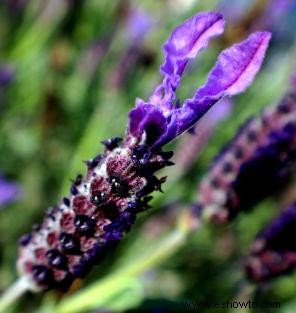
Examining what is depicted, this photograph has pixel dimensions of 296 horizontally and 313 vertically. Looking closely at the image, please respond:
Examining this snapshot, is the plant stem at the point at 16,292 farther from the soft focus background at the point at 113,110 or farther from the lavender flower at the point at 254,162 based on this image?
the soft focus background at the point at 113,110

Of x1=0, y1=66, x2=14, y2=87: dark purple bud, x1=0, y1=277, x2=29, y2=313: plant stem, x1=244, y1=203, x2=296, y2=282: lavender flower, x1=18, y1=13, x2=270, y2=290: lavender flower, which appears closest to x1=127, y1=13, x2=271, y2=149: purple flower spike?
x1=18, y1=13, x2=270, y2=290: lavender flower

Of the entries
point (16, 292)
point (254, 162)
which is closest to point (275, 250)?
point (254, 162)

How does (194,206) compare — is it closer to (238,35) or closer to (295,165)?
(295,165)

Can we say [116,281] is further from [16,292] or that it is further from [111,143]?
[111,143]

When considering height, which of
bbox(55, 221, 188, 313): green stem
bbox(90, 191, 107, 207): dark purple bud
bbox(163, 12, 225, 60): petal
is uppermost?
bbox(163, 12, 225, 60): petal

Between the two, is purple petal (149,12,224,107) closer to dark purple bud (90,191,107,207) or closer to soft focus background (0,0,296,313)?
dark purple bud (90,191,107,207)

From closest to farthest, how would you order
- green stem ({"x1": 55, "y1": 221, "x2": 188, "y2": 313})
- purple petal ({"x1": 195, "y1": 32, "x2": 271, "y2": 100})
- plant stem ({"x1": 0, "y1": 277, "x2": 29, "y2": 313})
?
purple petal ({"x1": 195, "y1": 32, "x2": 271, "y2": 100}) < plant stem ({"x1": 0, "y1": 277, "x2": 29, "y2": 313}) < green stem ({"x1": 55, "y1": 221, "x2": 188, "y2": 313})
